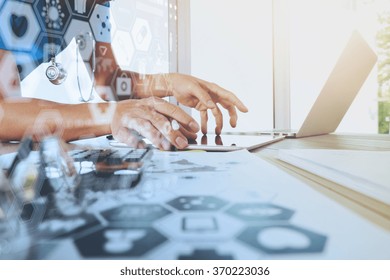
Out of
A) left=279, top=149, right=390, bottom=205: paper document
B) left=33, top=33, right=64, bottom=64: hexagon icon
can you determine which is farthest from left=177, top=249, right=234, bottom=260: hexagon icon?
left=33, top=33, right=64, bottom=64: hexagon icon

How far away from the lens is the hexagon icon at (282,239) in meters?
0.15

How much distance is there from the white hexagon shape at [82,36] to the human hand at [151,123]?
2.25 feet

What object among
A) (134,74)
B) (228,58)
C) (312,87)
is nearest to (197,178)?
(134,74)

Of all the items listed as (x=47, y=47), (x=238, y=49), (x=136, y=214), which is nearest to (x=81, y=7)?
(x=47, y=47)

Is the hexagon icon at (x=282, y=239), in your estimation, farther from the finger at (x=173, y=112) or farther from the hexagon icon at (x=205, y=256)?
the finger at (x=173, y=112)

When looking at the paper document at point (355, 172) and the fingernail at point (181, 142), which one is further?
the fingernail at point (181, 142)

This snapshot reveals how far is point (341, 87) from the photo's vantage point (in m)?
0.69

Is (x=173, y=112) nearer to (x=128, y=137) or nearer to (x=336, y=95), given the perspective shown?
(x=128, y=137)

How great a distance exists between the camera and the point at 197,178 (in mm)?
270

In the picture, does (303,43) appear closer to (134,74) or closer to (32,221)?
(134,74)

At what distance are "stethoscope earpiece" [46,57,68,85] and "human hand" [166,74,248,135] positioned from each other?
475mm

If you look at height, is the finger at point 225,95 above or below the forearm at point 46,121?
above

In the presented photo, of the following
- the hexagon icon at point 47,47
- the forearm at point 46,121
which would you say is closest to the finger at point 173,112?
the forearm at point 46,121

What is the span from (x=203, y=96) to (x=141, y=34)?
54cm
